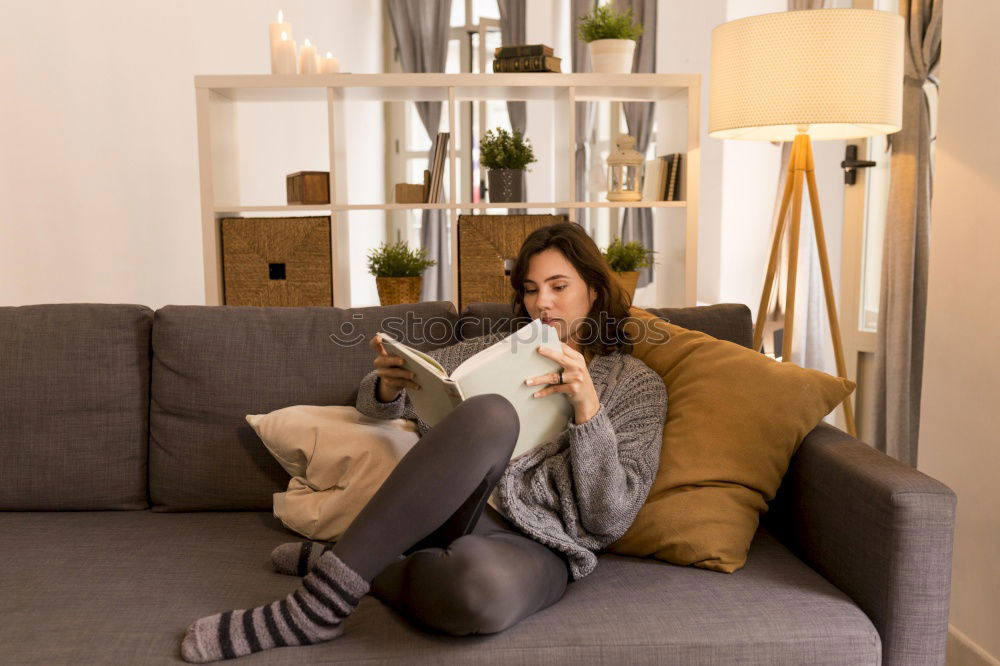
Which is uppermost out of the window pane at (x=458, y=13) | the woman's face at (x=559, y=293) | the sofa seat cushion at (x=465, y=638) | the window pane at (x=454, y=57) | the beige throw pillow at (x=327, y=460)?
the window pane at (x=458, y=13)

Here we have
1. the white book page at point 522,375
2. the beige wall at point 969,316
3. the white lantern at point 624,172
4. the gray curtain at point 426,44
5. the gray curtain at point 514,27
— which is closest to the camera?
the white book page at point 522,375

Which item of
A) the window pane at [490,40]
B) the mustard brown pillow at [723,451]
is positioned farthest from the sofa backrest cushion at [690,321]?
the window pane at [490,40]

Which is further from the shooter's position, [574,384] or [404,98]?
[404,98]

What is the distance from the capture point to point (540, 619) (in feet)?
4.59

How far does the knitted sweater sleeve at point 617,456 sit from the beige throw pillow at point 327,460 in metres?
0.40

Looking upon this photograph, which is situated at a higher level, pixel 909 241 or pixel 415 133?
pixel 415 133

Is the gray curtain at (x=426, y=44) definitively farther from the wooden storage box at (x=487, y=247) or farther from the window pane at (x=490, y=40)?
the wooden storage box at (x=487, y=247)

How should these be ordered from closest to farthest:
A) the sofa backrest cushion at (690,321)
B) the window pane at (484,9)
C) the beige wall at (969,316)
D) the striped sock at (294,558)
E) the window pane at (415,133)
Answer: the striped sock at (294,558) → the beige wall at (969,316) → the sofa backrest cushion at (690,321) → the window pane at (484,9) → the window pane at (415,133)

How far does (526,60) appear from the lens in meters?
3.00

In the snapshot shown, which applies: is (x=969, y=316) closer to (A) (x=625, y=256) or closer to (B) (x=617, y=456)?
(B) (x=617, y=456)

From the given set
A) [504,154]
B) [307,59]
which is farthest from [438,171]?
[307,59]

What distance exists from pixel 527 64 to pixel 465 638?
7.11 ft

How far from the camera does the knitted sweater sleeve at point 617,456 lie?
1544 mm

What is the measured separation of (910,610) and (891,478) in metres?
0.21
